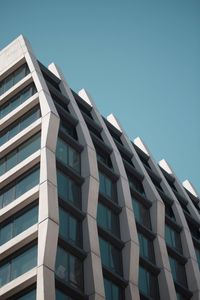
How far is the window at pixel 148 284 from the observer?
134 feet

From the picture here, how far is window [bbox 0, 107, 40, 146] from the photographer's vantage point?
143ft

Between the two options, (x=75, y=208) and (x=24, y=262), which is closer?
(x=24, y=262)

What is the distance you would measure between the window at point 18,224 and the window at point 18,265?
1.93 metres

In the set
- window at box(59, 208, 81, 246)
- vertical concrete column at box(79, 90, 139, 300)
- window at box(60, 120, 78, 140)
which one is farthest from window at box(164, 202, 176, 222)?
window at box(59, 208, 81, 246)

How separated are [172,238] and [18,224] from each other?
1632 centimetres

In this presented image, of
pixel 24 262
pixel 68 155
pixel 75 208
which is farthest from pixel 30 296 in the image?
pixel 68 155

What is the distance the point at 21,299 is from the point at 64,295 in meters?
2.48

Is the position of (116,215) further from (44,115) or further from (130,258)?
(44,115)

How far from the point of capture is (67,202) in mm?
38188

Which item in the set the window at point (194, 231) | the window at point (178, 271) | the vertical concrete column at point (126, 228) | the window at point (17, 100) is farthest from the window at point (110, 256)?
the window at point (194, 231)

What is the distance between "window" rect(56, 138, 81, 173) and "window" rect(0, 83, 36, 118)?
18.2 feet

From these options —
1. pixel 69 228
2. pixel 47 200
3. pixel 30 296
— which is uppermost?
pixel 47 200

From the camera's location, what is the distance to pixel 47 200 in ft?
115

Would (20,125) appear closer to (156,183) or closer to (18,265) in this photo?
(18,265)
